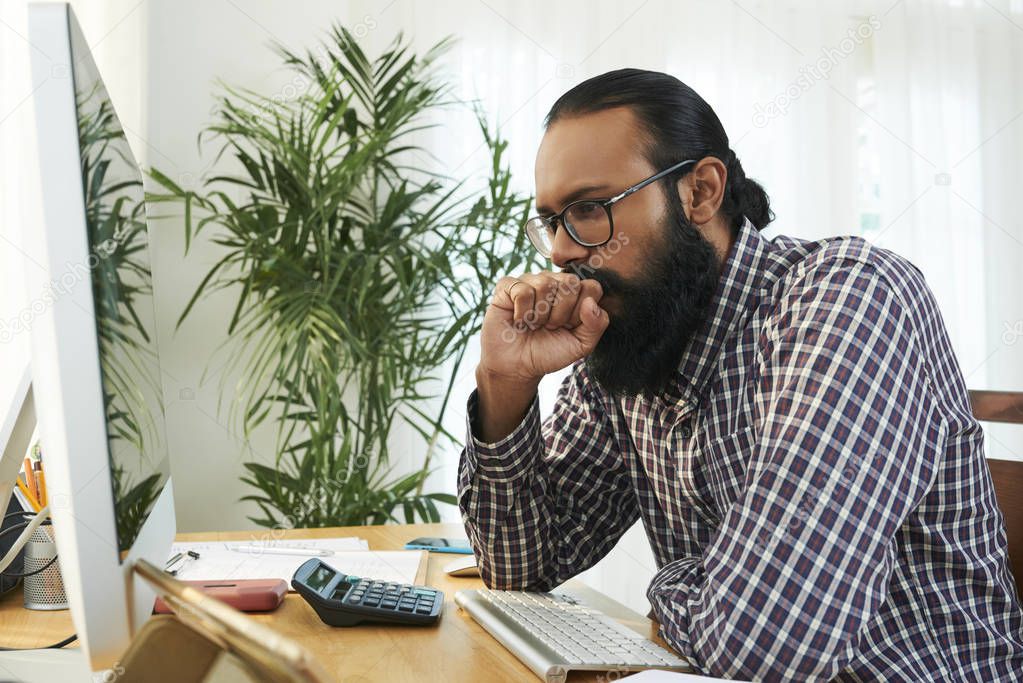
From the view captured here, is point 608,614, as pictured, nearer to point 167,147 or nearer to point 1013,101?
point 167,147

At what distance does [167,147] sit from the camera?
9.05 feet

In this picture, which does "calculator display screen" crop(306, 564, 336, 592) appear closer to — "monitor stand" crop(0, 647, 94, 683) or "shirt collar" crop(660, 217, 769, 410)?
"monitor stand" crop(0, 647, 94, 683)

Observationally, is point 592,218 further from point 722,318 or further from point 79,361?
point 79,361

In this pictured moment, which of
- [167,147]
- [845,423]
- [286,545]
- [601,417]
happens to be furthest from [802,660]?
[167,147]

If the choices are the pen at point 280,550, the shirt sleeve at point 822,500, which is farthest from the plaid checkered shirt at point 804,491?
the pen at point 280,550

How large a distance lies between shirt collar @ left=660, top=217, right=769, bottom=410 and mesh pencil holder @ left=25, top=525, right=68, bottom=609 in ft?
2.56

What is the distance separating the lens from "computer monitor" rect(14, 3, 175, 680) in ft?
1.53

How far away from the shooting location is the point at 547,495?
126 centimetres

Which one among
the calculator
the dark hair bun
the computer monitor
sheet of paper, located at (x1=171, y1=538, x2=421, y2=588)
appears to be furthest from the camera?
the dark hair bun

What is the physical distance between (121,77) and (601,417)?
2.06m

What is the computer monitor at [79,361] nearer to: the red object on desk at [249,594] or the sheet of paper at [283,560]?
the red object on desk at [249,594]

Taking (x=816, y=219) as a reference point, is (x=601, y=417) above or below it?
below

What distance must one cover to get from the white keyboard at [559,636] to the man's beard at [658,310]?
0.29 metres

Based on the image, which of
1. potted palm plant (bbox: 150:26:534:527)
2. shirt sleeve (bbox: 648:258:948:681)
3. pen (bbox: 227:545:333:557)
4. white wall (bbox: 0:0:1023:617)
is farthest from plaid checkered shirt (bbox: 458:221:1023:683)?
white wall (bbox: 0:0:1023:617)
